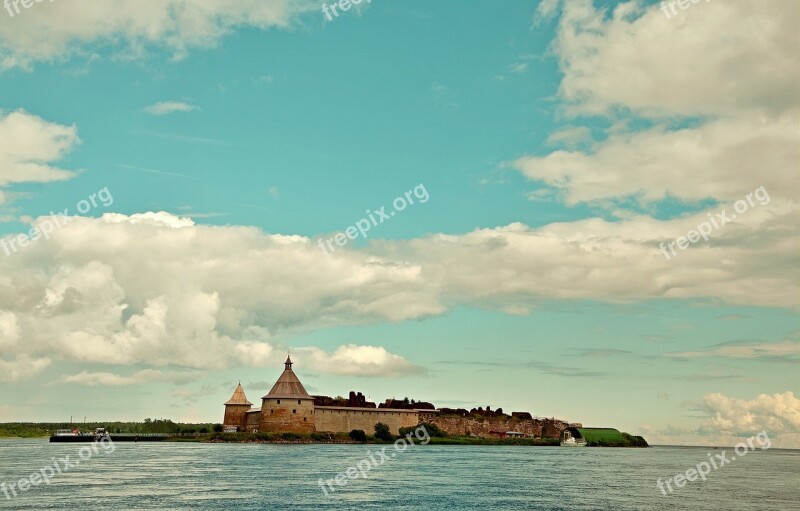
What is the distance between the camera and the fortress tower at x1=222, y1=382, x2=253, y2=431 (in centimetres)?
11675

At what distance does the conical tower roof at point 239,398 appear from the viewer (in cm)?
11750

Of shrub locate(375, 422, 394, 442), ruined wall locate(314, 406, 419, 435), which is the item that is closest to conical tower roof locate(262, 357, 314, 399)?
ruined wall locate(314, 406, 419, 435)

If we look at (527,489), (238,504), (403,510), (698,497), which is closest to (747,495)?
(698,497)

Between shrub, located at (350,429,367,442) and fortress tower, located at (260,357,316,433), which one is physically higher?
fortress tower, located at (260,357,316,433)

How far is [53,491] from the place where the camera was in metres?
42.1

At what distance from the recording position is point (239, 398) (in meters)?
118
